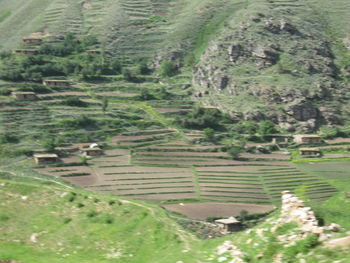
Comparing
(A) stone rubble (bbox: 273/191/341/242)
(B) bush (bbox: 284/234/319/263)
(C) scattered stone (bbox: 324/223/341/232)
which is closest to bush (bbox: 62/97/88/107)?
Result: (A) stone rubble (bbox: 273/191/341/242)

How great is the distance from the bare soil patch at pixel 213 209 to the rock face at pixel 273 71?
1790 inches

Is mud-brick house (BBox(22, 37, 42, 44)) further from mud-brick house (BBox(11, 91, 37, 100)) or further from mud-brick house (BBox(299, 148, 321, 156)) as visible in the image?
mud-brick house (BBox(299, 148, 321, 156))

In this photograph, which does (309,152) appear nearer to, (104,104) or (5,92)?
(104,104)

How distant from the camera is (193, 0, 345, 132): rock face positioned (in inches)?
4282

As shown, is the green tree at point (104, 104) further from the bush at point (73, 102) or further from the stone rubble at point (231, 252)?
the stone rubble at point (231, 252)

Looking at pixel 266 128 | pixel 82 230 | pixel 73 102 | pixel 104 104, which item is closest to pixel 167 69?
pixel 104 104

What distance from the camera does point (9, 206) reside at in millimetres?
46219

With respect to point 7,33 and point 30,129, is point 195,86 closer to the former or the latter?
point 30,129

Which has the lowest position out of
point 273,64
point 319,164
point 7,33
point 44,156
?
point 319,164

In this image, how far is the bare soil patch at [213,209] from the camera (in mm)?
58156

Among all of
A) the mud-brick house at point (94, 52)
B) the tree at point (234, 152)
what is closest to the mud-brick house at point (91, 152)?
the tree at point (234, 152)

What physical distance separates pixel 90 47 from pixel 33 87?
41481 mm

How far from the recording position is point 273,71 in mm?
120625

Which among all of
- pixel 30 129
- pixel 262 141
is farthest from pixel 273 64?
pixel 30 129
